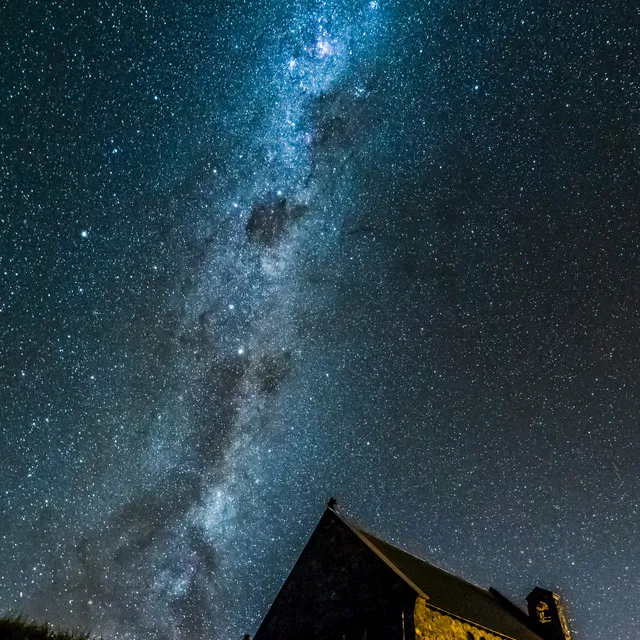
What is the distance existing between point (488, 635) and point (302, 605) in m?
6.61

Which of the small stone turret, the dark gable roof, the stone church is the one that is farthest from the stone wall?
the small stone turret

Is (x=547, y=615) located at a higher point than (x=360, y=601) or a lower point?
higher

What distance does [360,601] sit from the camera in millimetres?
16359

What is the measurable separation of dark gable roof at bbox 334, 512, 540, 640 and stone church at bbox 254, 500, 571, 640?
53 millimetres

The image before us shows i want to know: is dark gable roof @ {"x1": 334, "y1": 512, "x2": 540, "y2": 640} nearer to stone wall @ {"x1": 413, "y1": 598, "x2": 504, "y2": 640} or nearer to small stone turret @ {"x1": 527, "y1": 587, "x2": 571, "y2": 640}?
stone wall @ {"x1": 413, "y1": 598, "x2": 504, "y2": 640}

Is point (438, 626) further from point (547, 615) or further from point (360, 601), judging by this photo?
point (547, 615)

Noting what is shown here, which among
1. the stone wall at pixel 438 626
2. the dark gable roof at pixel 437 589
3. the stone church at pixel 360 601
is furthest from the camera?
the dark gable roof at pixel 437 589

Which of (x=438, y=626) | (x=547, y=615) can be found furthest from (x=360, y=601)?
(x=547, y=615)

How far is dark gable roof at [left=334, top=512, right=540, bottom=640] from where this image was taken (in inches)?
658

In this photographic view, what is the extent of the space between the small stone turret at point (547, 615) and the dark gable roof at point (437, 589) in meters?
2.35

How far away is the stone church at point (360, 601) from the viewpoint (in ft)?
50.0

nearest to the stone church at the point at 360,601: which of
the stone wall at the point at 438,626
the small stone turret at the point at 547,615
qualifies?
the stone wall at the point at 438,626

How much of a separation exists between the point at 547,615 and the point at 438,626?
17.3 metres

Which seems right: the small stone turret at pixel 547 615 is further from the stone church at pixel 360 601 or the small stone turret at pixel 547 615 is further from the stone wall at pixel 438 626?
the stone wall at pixel 438 626
